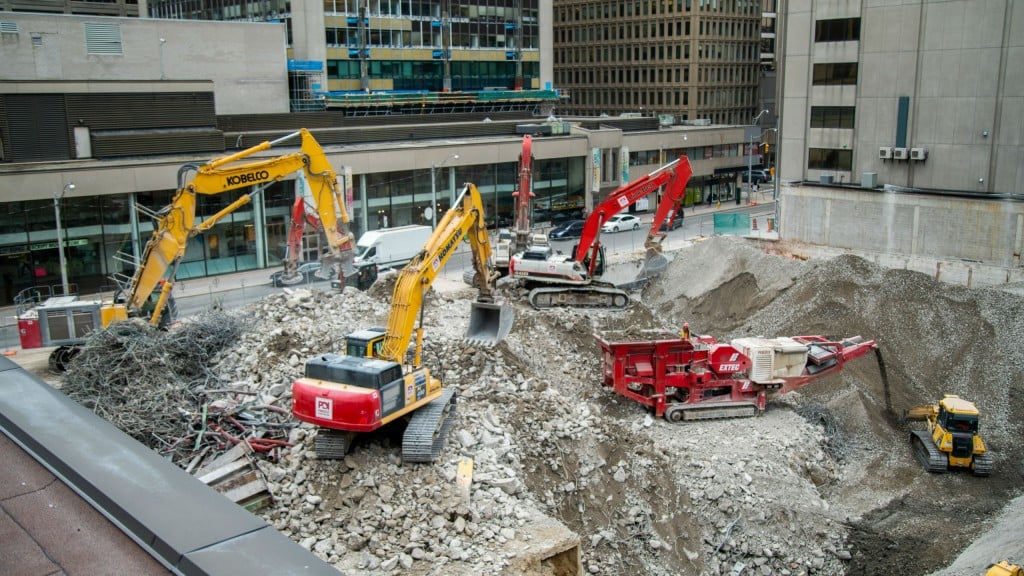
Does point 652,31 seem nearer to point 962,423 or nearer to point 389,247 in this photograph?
point 389,247

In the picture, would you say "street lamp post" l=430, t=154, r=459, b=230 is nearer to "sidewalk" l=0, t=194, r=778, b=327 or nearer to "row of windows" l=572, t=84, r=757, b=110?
"sidewalk" l=0, t=194, r=778, b=327

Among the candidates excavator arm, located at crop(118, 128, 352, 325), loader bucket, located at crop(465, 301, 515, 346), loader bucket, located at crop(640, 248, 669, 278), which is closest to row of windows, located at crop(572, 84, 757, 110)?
loader bucket, located at crop(640, 248, 669, 278)

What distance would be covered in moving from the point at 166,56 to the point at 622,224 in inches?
1033

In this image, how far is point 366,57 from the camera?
60.8m

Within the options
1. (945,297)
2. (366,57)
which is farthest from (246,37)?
(945,297)

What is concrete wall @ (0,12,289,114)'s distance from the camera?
44.6m

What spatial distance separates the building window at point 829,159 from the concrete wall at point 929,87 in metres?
0.21

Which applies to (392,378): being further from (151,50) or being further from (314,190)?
(151,50)

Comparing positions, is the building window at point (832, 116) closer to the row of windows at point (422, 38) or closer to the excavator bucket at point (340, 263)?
the excavator bucket at point (340, 263)

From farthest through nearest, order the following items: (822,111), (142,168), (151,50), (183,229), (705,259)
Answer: (151,50) → (822,111) → (142,168) → (705,259) → (183,229)

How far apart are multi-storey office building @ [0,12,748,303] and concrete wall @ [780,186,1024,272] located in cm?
1778

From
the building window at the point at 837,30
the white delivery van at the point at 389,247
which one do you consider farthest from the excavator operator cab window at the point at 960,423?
the building window at the point at 837,30

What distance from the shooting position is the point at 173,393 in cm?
2089

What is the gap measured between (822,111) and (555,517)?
101ft
